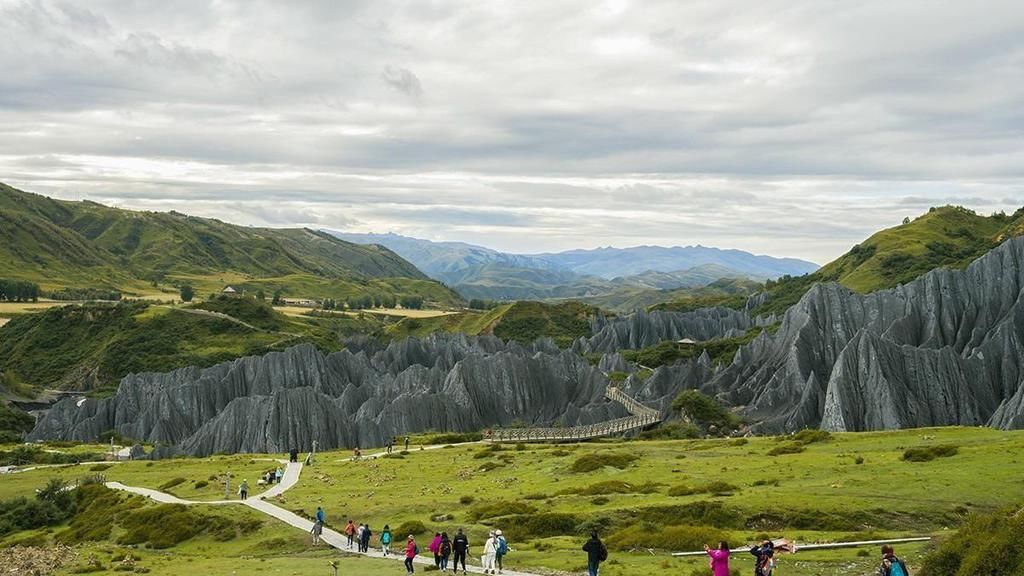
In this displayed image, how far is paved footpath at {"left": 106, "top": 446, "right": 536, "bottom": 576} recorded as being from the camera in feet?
137

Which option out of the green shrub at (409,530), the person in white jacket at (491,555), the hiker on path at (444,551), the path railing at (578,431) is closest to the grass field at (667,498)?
the green shrub at (409,530)

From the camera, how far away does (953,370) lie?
3812 inches

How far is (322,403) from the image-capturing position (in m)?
111

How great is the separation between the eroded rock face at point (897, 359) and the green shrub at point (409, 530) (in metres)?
58.9

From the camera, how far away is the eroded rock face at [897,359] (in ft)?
312

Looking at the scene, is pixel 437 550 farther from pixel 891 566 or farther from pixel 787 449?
pixel 787 449

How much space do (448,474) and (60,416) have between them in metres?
95.8

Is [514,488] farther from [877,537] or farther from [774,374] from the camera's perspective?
[774,374]

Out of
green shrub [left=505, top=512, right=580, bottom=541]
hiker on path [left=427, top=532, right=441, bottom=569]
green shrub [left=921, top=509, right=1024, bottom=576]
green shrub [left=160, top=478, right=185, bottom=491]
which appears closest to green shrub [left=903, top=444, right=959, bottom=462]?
green shrub [left=505, top=512, right=580, bottom=541]

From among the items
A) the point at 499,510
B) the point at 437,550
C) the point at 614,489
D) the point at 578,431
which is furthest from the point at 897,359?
the point at 437,550

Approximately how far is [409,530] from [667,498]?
573 inches

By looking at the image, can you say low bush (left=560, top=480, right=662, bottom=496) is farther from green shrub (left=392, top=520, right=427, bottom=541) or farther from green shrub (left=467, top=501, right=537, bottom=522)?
green shrub (left=392, top=520, right=427, bottom=541)

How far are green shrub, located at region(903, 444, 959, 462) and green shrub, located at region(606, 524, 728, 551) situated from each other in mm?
21387

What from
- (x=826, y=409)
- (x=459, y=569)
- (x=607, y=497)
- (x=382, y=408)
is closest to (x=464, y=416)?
(x=382, y=408)
